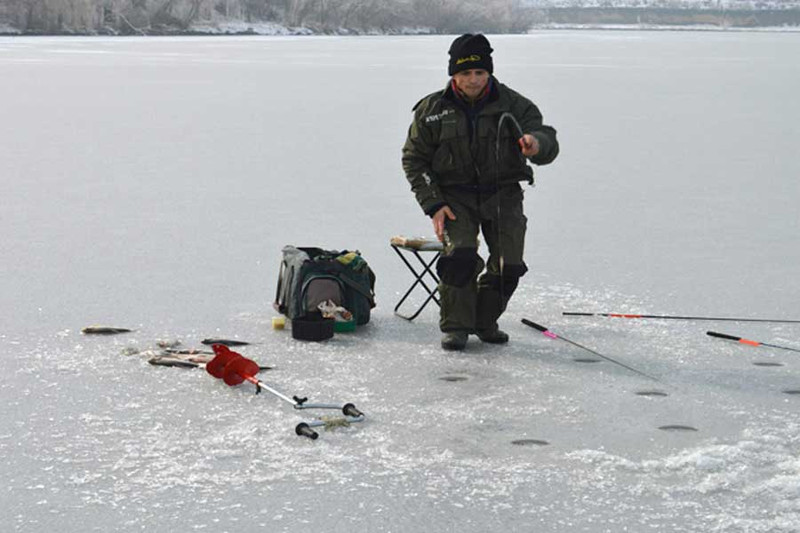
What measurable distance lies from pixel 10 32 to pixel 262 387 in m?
71.5

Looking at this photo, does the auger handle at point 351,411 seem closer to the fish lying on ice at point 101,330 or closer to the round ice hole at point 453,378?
the round ice hole at point 453,378

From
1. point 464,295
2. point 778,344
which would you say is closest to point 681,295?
Answer: point 778,344

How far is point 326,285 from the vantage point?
5.66 meters

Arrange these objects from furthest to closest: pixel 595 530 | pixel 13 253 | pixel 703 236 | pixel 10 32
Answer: pixel 10 32 < pixel 703 236 < pixel 13 253 < pixel 595 530

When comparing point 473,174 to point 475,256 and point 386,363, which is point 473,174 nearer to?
point 475,256

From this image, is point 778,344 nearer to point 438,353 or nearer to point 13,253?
point 438,353

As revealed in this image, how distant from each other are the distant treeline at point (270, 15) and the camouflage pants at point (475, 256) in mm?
69190

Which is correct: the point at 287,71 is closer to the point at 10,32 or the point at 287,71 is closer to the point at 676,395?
the point at 676,395

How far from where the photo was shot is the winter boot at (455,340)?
5367 millimetres

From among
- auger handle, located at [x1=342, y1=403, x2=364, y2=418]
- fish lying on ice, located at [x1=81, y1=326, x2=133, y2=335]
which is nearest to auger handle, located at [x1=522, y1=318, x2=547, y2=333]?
Result: auger handle, located at [x1=342, y1=403, x2=364, y2=418]

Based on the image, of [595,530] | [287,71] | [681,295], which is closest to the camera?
[595,530]

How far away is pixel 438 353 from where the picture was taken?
17.4 feet

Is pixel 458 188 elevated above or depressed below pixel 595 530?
above

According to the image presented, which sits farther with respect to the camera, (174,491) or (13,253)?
(13,253)
